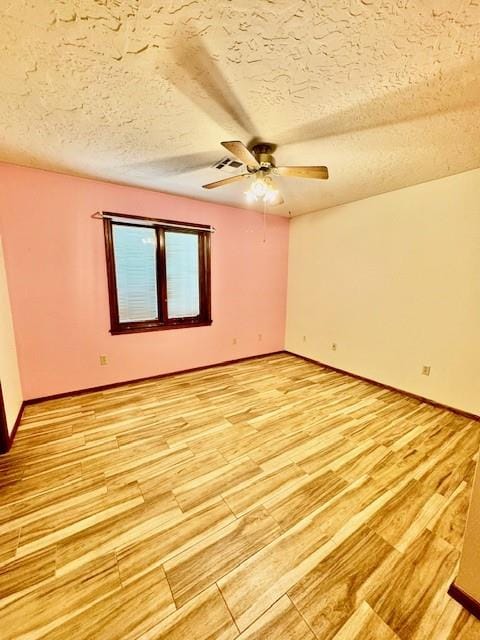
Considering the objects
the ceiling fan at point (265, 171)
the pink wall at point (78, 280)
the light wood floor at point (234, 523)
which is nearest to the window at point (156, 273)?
the pink wall at point (78, 280)

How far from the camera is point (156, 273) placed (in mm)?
3506

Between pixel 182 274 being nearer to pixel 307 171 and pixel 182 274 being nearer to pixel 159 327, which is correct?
pixel 159 327

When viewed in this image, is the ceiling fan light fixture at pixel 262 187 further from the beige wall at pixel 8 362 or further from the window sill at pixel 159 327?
the beige wall at pixel 8 362

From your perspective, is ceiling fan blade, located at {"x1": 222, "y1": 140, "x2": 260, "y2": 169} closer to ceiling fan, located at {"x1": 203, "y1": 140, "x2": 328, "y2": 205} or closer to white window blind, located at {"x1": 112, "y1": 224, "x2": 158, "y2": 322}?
ceiling fan, located at {"x1": 203, "y1": 140, "x2": 328, "y2": 205}

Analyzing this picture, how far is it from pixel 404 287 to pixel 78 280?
3.95 m

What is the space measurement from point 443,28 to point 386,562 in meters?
2.57

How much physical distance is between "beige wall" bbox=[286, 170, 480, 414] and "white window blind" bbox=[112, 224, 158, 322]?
2589 mm

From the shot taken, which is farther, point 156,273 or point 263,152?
point 156,273

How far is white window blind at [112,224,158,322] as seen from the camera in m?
3.23

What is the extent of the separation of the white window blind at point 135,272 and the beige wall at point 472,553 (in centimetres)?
344

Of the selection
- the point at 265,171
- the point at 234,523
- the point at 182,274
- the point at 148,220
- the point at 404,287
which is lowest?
the point at 234,523

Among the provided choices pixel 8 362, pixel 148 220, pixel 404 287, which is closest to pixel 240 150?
pixel 148 220

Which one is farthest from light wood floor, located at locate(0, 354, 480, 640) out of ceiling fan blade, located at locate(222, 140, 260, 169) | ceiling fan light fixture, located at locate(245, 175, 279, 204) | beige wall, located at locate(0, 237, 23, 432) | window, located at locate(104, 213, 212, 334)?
ceiling fan blade, located at locate(222, 140, 260, 169)

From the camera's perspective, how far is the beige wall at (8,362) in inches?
87.1
